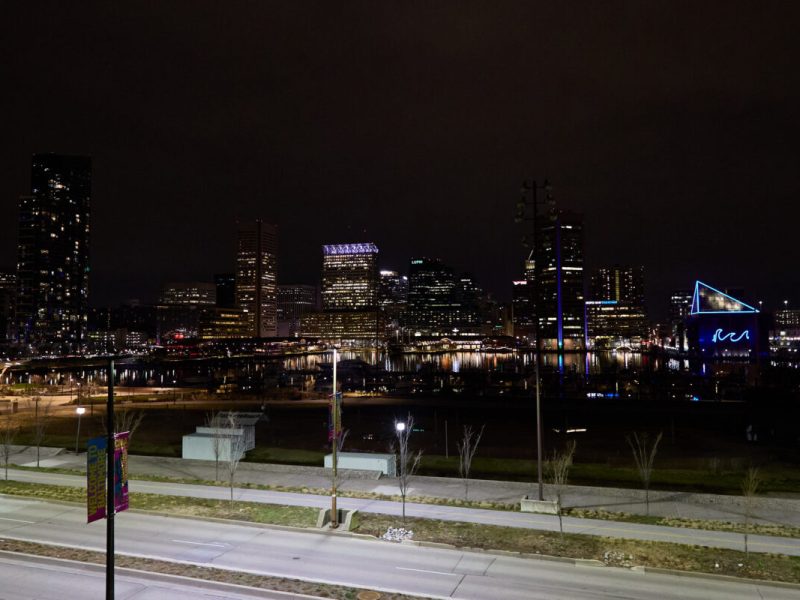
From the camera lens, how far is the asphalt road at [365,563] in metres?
13.3

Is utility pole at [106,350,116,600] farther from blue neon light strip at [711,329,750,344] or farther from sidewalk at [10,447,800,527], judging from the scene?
blue neon light strip at [711,329,750,344]

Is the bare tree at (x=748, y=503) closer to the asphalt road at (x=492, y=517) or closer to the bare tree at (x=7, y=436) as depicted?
the asphalt road at (x=492, y=517)

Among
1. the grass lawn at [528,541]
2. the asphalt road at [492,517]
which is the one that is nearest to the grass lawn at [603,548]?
the grass lawn at [528,541]

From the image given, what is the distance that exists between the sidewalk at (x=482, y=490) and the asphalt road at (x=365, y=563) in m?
6.29

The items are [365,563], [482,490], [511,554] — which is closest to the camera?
[365,563]

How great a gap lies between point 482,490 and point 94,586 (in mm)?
14625

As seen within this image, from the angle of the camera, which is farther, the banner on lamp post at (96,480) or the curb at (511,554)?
the curb at (511,554)

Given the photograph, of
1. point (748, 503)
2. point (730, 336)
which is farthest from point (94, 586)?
point (730, 336)

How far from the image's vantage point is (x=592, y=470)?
2845cm

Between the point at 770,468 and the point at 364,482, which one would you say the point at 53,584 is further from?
the point at 770,468

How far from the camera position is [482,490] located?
2341 cm

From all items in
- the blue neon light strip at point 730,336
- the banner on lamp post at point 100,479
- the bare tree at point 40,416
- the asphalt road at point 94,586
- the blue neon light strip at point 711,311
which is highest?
the blue neon light strip at point 711,311

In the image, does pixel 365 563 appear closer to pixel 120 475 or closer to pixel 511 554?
pixel 511 554

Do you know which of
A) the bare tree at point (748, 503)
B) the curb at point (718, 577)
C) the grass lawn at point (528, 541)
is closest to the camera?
the curb at point (718, 577)
